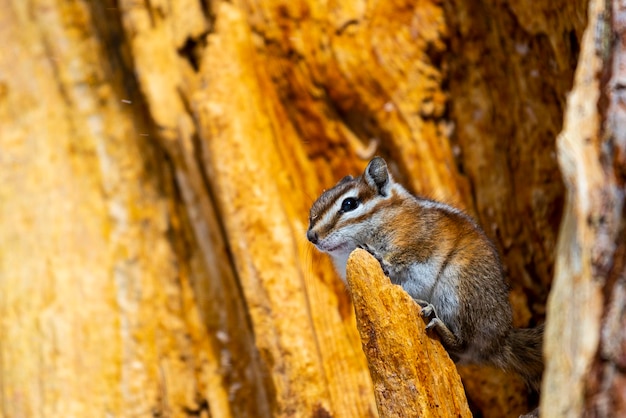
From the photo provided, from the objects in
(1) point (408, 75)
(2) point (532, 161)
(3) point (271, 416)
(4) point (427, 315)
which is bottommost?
(3) point (271, 416)

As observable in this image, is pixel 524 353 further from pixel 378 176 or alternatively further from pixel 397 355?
pixel 378 176

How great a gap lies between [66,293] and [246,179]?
5.22ft

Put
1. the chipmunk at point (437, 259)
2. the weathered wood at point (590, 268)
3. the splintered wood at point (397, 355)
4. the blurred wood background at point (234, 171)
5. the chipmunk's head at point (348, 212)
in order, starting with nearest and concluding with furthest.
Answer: the weathered wood at point (590, 268), the splintered wood at point (397, 355), the chipmunk at point (437, 259), the chipmunk's head at point (348, 212), the blurred wood background at point (234, 171)

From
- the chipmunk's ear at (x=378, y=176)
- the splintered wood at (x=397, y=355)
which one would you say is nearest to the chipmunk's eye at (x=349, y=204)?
the chipmunk's ear at (x=378, y=176)

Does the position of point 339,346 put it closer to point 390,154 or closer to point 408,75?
point 390,154

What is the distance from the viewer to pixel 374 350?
2770mm

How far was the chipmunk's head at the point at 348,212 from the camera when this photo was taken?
3.30 m

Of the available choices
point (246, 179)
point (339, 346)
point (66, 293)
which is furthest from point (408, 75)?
point (66, 293)

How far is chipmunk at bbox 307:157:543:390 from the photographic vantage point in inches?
121

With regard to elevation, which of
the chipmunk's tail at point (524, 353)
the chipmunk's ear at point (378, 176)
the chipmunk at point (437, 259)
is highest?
the chipmunk's ear at point (378, 176)

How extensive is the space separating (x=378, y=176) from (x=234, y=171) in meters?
0.98

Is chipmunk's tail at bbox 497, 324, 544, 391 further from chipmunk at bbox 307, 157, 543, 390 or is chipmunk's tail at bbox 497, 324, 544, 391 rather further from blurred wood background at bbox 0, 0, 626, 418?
blurred wood background at bbox 0, 0, 626, 418

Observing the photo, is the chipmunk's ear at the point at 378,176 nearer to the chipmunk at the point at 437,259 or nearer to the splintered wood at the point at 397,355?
the chipmunk at the point at 437,259

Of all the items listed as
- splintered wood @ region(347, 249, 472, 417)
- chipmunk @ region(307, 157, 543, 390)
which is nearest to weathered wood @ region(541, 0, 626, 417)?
splintered wood @ region(347, 249, 472, 417)
